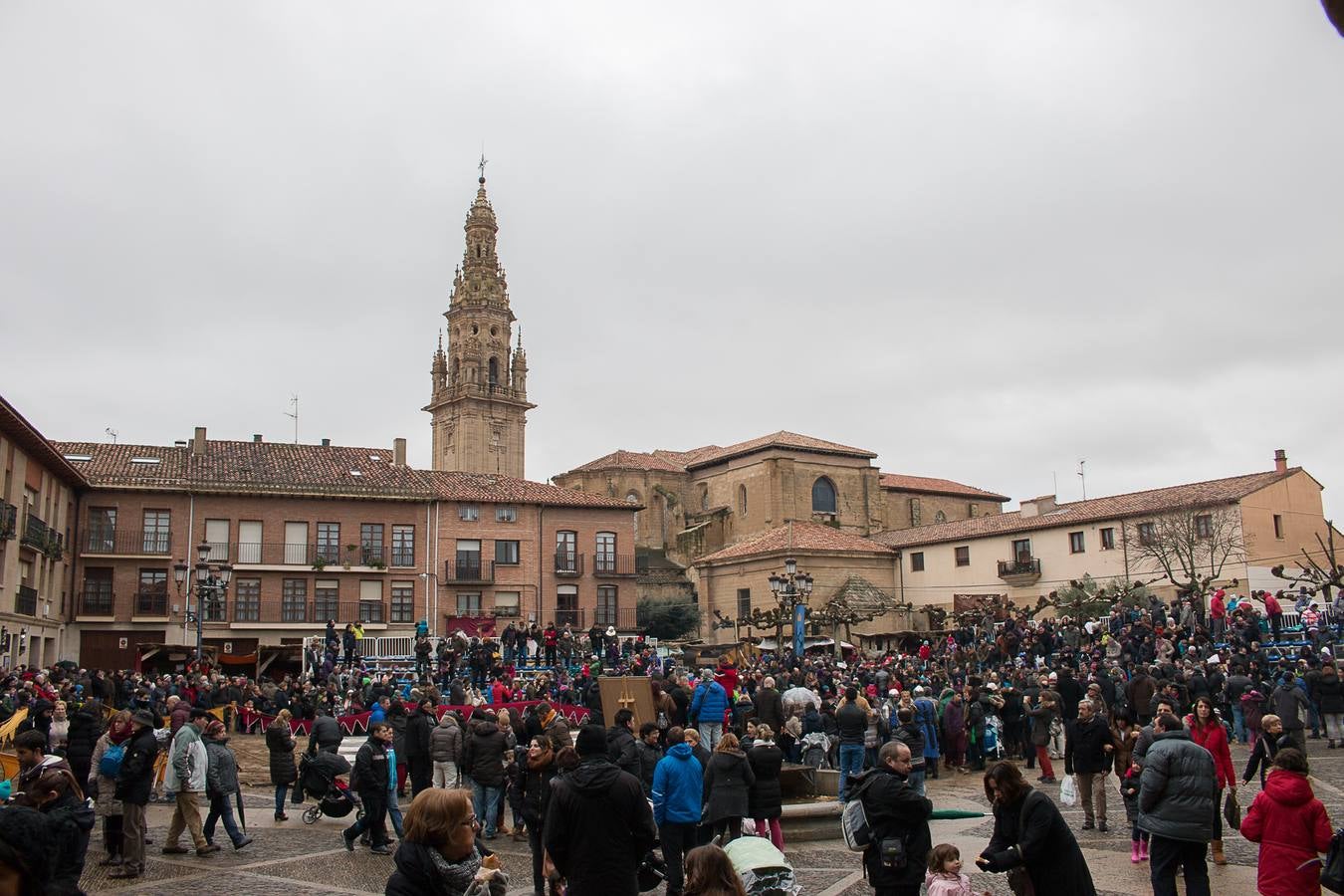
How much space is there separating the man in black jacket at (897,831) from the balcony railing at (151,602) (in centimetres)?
3630

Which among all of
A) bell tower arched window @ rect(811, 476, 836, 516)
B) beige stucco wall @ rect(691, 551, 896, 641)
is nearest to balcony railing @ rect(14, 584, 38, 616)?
beige stucco wall @ rect(691, 551, 896, 641)

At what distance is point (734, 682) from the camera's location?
2056 centimetres

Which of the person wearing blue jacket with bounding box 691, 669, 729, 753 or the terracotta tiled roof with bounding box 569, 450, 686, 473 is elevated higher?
the terracotta tiled roof with bounding box 569, 450, 686, 473

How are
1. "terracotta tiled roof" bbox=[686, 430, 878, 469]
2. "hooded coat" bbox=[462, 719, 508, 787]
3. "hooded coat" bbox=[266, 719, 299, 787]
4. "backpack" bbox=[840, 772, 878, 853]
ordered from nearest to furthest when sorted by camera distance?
"backpack" bbox=[840, 772, 878, 853], "hooded coat" bbox=[462, 719, 508, 787], "hooded coat" bbox=[266, 719, 299, 787], "terracotta tiled roof" bbox=[686, 430, 878, 469]

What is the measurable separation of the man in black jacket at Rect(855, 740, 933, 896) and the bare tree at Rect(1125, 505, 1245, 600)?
36.8 m

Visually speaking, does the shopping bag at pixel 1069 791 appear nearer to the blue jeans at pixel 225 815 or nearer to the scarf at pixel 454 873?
the scarf at pixel 454 873

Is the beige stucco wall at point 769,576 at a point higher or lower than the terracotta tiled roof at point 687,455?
lower

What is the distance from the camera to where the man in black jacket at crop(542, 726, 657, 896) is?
6750 mm

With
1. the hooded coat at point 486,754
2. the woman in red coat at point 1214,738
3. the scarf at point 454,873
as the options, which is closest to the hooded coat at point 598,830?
the scarf at point 454,873

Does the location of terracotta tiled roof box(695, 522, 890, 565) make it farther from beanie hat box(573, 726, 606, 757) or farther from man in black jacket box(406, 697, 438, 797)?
beanie hat box(573, 726, 606, 757)

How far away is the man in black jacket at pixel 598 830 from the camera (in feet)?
22.1

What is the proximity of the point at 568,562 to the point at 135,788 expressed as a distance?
34.3 meters

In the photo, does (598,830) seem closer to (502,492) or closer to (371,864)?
(371,864)

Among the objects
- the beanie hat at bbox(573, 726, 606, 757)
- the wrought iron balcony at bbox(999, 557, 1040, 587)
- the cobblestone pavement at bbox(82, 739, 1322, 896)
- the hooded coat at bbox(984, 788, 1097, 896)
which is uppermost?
the wrought iron balcony at bbox(999, 557, 1040, 587)
